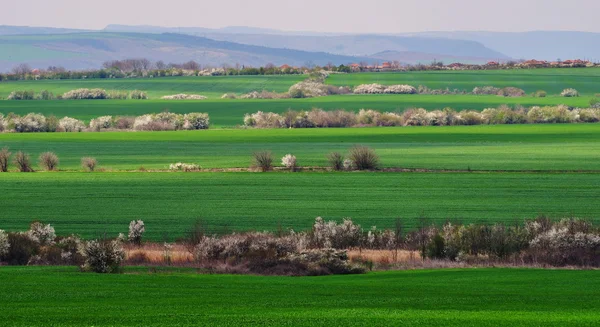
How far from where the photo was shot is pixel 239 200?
47406 mm

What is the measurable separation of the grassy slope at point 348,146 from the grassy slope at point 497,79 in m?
42.8

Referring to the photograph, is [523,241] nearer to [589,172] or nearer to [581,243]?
[581,243]

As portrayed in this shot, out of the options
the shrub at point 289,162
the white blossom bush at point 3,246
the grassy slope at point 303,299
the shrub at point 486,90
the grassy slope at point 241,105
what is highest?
the grassy slope at point 303,299

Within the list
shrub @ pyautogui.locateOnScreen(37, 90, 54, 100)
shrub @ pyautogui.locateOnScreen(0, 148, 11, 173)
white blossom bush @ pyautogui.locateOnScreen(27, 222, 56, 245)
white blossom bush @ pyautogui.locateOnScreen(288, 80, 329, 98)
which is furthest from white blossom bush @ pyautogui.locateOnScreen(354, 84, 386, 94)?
white blossom bush @ pyautogui.locateOnScreen(27, 222, 56, 245)

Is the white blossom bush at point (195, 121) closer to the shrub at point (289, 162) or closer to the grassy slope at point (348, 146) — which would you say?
the grassy slope at point (348, 146)

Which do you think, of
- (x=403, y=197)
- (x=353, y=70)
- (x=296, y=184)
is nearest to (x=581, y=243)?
(x=403, y=197)

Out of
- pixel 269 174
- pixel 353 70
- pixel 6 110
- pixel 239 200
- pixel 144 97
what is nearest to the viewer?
pixel 239 200

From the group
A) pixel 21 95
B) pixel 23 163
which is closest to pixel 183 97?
pixel 21 95

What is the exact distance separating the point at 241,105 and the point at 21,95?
31518 mm

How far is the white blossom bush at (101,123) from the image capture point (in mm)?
98944

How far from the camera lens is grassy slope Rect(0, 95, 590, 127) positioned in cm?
10906

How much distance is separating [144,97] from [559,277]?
11139 cm

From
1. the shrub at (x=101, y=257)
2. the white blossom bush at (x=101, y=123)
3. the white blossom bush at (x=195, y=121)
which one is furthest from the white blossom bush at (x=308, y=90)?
the shrub at (x=101, y=257)

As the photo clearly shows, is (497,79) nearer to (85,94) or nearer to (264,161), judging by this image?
(85,94)
